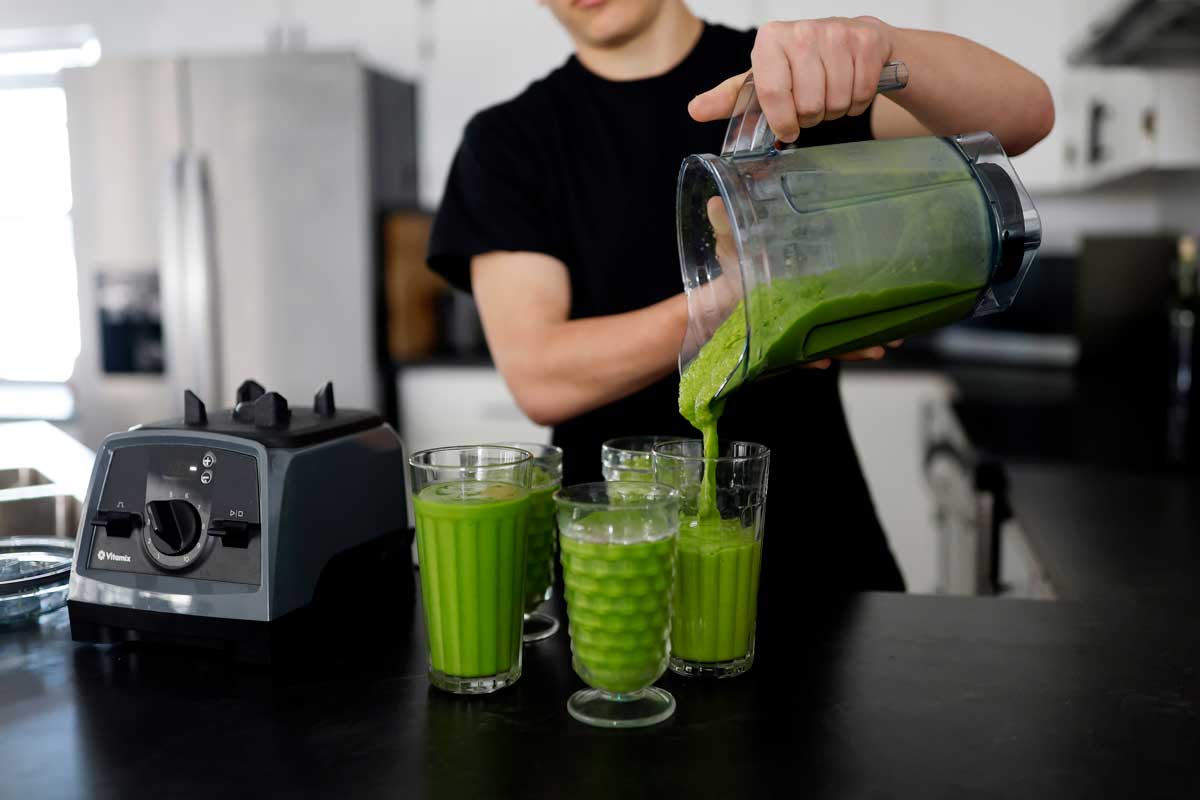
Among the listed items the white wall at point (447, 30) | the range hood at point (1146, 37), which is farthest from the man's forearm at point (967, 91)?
the white wall at point (447, 30)

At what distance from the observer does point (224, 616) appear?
899mm

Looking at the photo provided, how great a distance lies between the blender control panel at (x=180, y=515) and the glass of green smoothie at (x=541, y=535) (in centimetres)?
23

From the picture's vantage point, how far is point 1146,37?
1.82 metres

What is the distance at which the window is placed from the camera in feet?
12.9

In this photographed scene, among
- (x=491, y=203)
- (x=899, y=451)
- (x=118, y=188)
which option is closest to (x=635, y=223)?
(x=491, y=203)

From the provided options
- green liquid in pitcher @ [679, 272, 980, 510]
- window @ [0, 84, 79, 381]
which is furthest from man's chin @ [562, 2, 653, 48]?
window @ [0, 84, 79, 381]

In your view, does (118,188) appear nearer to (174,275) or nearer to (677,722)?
(174,275)

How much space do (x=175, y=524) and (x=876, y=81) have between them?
27.7 inches

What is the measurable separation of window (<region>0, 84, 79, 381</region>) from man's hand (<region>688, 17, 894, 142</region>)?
3668mm

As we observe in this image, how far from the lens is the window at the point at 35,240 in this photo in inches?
155

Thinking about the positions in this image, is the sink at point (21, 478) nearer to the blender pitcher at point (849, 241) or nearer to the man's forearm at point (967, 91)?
the blender pitcher at point (849, 241)

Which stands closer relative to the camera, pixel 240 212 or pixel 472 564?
pixel 472 564

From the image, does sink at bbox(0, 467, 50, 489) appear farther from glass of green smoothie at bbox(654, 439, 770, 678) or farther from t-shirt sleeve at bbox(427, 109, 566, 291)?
glass of green smoothie at bbox(654, 439, 770, 678)

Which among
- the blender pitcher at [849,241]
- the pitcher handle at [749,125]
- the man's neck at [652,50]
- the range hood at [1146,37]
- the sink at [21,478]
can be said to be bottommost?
the sink at [21,478]
